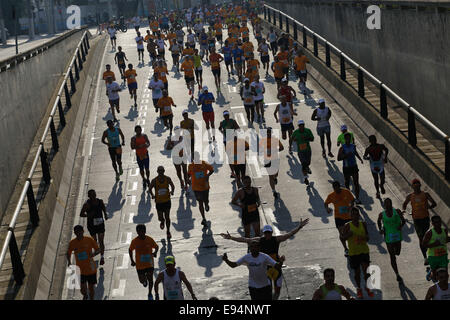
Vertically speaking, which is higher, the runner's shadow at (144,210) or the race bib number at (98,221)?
the race bib number at (98,221)

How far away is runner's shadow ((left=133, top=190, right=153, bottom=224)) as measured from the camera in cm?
1905

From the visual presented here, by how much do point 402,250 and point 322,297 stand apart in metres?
4.89

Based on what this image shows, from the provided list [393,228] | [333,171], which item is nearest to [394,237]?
[393,228]

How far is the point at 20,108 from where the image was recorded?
21.5 m

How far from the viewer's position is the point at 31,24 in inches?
3187

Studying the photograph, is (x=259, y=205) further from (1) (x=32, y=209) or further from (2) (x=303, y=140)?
(1) (x=32, y=209)

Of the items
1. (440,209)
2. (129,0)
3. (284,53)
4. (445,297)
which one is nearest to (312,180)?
(440,209)

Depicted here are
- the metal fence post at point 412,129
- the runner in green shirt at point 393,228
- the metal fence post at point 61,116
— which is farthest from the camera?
the metal fence post at point 61,116

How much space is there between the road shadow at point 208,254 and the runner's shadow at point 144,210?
1.81 meters

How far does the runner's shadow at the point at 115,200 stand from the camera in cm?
1995

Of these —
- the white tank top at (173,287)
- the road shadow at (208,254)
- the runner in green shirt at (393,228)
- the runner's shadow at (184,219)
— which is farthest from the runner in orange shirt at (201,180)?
the white tank top at (173,287)

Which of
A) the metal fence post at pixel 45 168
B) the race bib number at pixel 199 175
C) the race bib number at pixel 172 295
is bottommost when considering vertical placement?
the race bib number at pixel 172 295

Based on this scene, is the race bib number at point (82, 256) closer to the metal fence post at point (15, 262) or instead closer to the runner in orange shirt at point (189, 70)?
the metal fence post at point (15, 262)
